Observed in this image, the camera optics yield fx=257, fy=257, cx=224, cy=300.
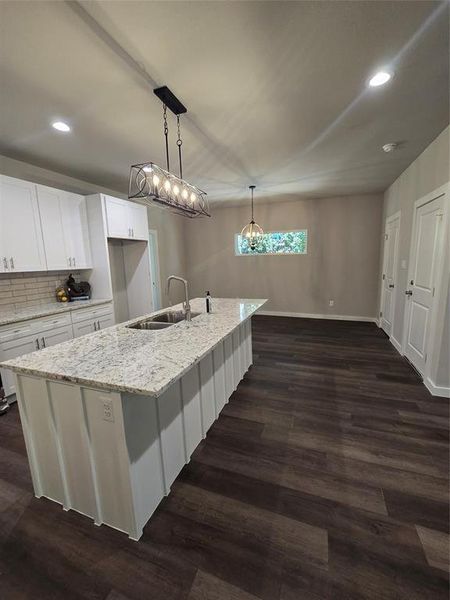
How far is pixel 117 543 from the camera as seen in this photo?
4.45 feet

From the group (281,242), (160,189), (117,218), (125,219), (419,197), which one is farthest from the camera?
(281,242)

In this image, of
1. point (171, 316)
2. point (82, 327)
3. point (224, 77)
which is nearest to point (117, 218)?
point (82, 327)

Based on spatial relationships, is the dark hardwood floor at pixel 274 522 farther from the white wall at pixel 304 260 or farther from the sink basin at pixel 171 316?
the white wall at pixel 304 260

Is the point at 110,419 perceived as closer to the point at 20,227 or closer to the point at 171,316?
the point at 171,316

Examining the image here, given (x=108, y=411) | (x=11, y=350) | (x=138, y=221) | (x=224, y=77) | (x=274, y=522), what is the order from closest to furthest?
1. (x=108, y=411)
2. (x=274, y=522)
3. (x=224, y=77)
4. (x=11, y=350)
5. (x=138, y=221)

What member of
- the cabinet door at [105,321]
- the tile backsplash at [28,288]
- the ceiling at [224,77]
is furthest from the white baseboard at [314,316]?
the tile backsplash at [28,288]

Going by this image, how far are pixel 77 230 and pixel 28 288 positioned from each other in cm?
98

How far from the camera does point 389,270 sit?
4.48m

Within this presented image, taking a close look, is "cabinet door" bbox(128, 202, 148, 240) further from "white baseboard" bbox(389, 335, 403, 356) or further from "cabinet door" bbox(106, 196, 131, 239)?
"white baseboard" bbox(389, 335, 403, 356)

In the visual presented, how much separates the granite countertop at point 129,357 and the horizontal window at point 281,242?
4.26 m

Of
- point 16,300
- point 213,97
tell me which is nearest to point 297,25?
point 213,97

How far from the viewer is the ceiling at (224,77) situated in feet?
4.31

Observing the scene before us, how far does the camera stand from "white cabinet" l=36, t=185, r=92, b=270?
10.3ft

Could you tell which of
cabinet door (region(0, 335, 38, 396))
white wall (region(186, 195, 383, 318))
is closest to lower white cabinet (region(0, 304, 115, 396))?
cabinet door (region(0, 335, 38, 396))
